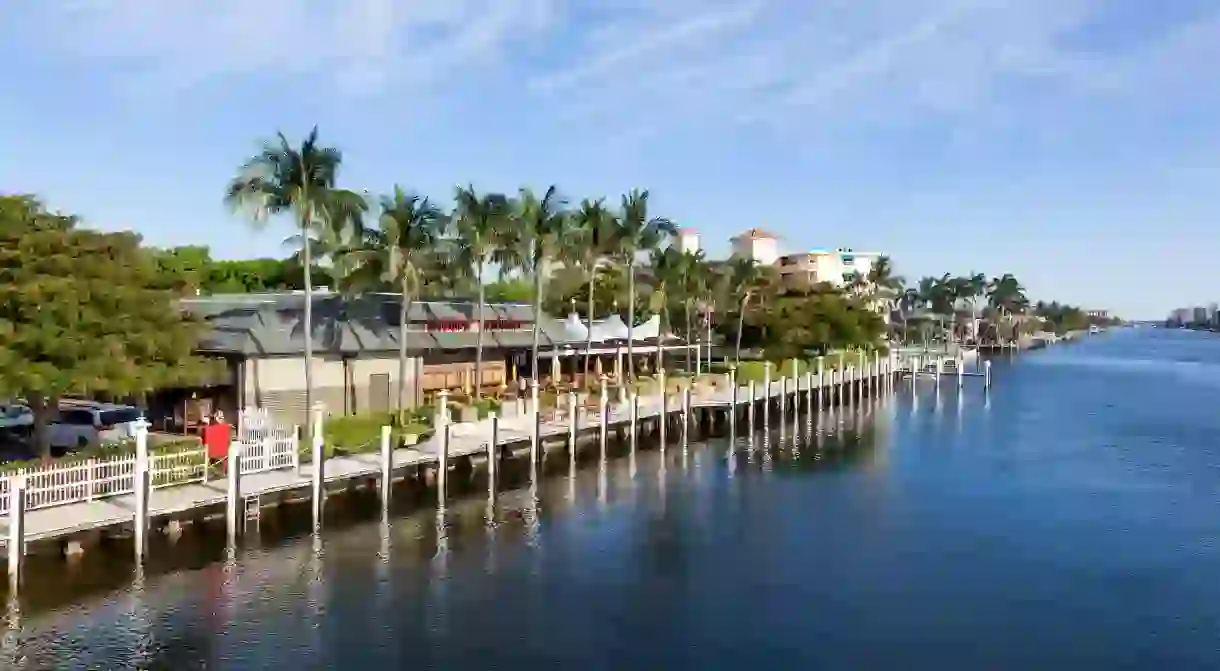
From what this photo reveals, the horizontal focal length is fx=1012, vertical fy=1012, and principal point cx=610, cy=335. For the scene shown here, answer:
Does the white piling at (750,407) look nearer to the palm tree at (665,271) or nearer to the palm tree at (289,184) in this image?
the palm tree at (665,271)

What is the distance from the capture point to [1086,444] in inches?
2185

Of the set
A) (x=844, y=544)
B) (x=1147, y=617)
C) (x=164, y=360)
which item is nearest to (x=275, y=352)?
(x=164, y=360)

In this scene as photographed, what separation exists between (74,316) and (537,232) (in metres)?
26.5

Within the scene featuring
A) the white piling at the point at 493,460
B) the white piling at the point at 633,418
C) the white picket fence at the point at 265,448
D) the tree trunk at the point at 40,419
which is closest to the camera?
the tree trunk at the point at 40,419

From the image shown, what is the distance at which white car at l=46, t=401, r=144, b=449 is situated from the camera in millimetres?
35000

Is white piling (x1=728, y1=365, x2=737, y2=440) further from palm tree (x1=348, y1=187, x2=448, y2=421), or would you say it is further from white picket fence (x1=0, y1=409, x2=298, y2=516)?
white picket fence (x1=0, y1=409, x2=298, y2=516)

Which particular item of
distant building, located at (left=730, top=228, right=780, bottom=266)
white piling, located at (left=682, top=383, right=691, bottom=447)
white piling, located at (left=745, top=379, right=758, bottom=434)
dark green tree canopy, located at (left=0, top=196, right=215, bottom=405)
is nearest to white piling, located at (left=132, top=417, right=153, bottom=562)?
dark green tree canopy, located at (left=0, top=196, right=215, bottom=405)

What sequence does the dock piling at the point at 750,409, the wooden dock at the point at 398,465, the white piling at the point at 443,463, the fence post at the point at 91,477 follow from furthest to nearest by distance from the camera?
the dock piling at the point at 750,409 → the white piling at the point at 443,463 → the fence post at the point at 91,477 → the wooden dock at the point at 398,465

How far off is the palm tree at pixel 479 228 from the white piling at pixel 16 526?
24886 millimetres

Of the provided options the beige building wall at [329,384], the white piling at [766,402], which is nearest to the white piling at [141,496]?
the beige building wall at [329,384]

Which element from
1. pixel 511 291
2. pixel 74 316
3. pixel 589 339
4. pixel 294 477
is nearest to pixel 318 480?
pixel 294 477

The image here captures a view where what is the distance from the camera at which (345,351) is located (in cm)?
4328

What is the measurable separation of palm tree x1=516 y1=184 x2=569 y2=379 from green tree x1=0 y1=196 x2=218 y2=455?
21.7 metres

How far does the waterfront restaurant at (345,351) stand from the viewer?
3941 centimetres
